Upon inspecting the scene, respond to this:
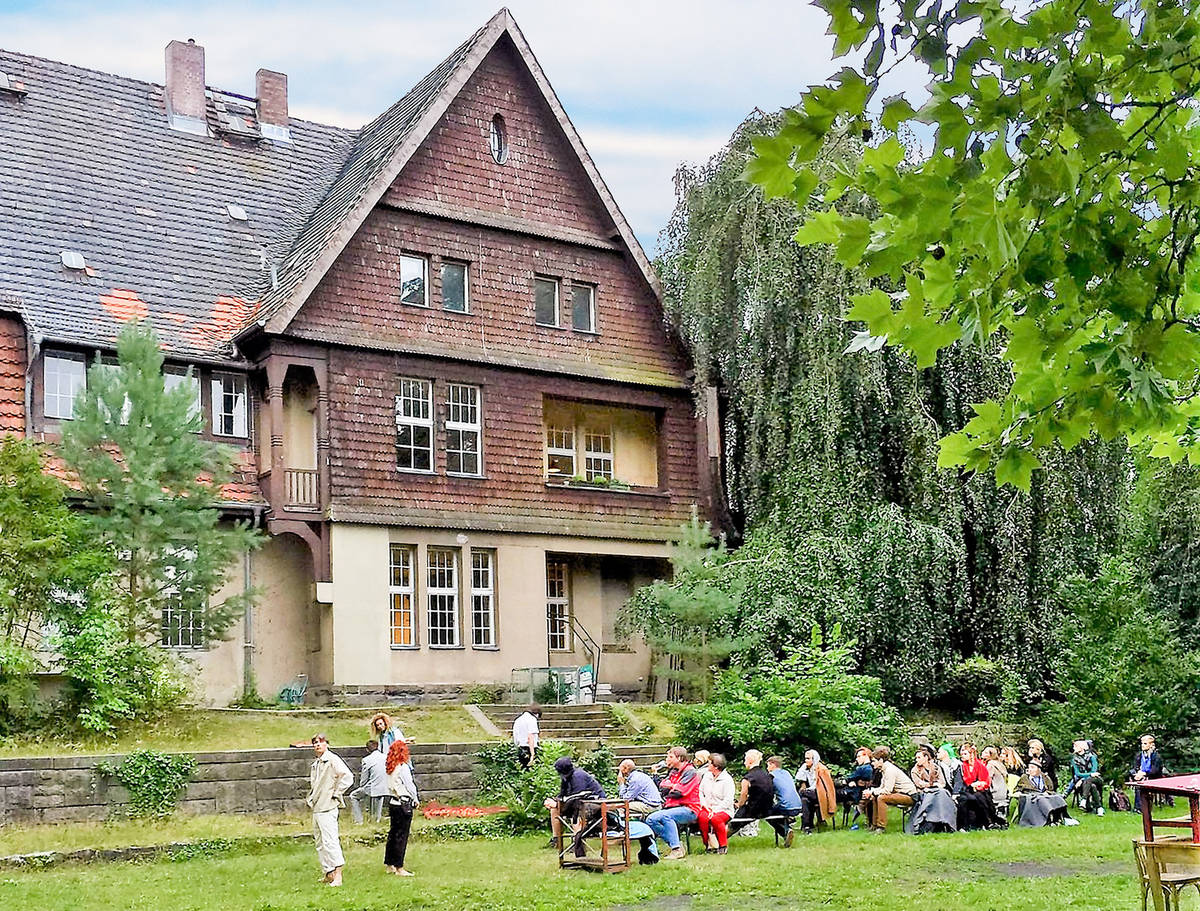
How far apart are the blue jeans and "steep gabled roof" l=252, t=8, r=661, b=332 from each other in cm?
1235

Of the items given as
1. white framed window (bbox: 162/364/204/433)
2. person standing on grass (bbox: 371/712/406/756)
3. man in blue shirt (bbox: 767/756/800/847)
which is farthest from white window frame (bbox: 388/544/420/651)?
man in blue shirt (bbox: 767/756/800/847)

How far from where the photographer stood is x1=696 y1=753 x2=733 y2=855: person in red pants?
18188 millimetres

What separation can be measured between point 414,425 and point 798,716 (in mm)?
9801

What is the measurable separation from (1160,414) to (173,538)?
18372 mm

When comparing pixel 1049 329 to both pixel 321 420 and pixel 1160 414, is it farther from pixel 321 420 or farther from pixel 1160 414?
pixel 321 420

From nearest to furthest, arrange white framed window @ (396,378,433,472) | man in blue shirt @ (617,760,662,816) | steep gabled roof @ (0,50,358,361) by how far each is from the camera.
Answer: man in blue shirt @ (617,760,662,816), steep gabled roof @ (0,50,358,361), white framed window @ (396,378,433,472)

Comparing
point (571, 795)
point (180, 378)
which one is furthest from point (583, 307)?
point (571, 795)

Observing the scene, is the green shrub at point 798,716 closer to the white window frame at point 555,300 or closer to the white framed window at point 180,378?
the white framed window at point 180,378

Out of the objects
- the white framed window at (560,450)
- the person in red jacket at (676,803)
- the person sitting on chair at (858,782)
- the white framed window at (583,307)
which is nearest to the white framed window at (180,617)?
the person in red jacket at (676,803)

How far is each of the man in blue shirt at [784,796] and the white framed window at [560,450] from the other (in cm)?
1364

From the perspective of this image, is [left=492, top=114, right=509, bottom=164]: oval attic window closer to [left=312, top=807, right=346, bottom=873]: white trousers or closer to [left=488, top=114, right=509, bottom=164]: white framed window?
[left=488, top=114, right=509, bottom=164]: white framed window

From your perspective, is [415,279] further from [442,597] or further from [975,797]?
[975,797]

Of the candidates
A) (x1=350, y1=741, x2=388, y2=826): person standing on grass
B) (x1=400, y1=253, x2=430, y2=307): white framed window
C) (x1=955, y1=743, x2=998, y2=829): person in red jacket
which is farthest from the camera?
(x1=400, y1=253, x2=430, y2=307): white framed window

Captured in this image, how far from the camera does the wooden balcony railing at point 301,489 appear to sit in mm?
27219
